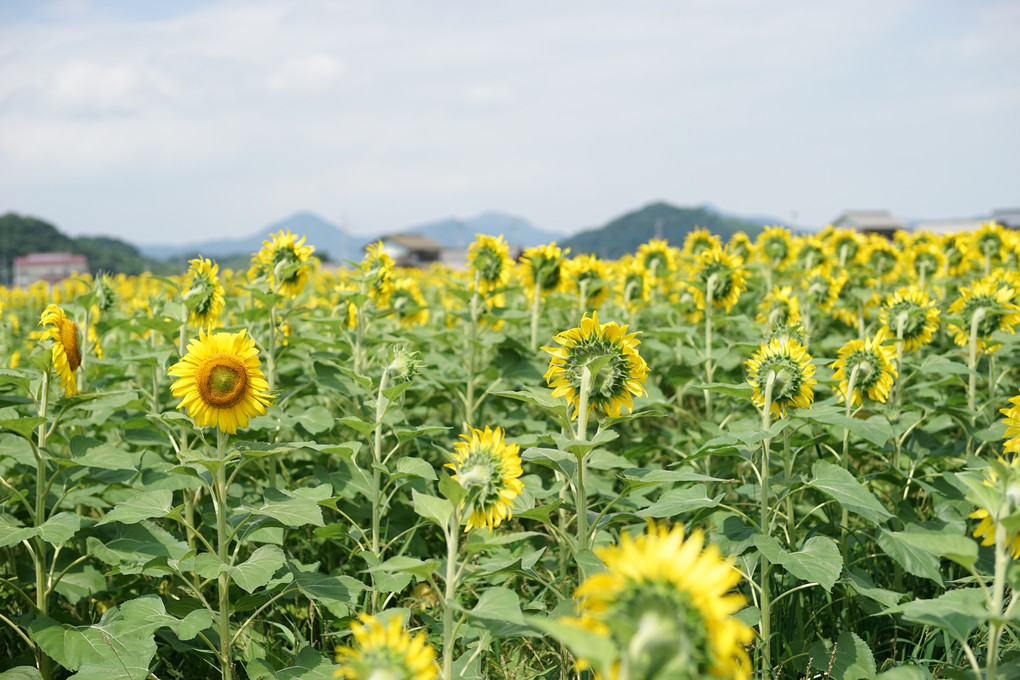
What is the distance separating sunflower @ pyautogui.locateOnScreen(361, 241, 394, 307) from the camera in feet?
13.4

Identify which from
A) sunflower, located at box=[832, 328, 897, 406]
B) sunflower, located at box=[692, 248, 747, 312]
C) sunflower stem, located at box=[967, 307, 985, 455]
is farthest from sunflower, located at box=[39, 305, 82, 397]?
sunflower stem, located at box=[967, 307, 985, 455]

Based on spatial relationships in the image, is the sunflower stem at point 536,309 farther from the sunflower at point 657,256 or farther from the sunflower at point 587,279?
the sunflower at point 657,256

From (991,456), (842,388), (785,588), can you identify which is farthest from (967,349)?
(785,588)

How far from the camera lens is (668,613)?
36.7 inches

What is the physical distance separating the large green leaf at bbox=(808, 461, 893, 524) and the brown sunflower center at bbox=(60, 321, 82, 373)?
2.55 metres

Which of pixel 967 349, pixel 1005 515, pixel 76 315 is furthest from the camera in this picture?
pixel 967 349

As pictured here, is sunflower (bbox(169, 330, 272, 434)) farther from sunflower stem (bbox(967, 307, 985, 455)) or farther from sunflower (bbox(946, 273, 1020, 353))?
sunflower (bbox(946, 273, 1020, 353))

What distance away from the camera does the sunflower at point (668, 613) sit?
0.90 metres

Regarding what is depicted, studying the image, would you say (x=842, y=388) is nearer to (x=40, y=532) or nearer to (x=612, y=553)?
(x=612, y=553)

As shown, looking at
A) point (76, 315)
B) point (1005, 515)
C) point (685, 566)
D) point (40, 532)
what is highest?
point (76, 315)

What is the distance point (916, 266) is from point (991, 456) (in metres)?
4.49

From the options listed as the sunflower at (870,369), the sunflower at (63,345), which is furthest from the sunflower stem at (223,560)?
the sunflower at (870,369)

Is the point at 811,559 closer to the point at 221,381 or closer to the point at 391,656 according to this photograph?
the point at 391,656

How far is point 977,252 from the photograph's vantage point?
6594 millimetres
